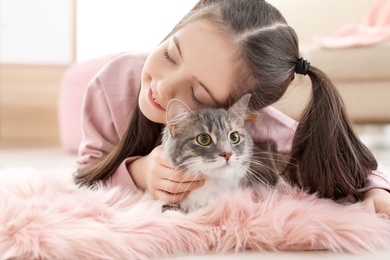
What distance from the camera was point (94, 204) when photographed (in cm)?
116

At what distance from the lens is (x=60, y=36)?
14.5 feet

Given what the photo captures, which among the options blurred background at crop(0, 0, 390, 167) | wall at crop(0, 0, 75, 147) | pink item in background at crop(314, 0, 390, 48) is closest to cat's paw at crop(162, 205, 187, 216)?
pink item in background at crop(314, 0, 390, 48)

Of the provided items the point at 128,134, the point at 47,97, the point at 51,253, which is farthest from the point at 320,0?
the point at 51,253

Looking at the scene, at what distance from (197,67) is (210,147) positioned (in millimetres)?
Answer: 221

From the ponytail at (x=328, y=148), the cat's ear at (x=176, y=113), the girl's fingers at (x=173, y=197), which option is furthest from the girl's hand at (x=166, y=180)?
the ponytail at (x=328, y=148)

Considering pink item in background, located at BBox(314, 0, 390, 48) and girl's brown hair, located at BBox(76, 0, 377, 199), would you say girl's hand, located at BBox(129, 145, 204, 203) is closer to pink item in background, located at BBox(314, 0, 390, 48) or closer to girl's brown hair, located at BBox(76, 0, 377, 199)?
girl's brown hair, located at BBox(76, 0, 377, 199)

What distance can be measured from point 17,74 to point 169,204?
3353 mm

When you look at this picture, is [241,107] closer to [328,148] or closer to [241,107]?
[241,107]

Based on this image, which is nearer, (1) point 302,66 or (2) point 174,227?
(2) point 174,227

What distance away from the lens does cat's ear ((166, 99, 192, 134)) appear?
47.9 inches

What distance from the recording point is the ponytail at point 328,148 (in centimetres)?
135

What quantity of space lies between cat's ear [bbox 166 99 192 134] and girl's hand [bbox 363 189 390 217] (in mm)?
483

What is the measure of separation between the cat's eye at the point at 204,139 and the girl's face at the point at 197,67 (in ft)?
0.50

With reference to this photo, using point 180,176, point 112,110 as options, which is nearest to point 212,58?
point 180,176
